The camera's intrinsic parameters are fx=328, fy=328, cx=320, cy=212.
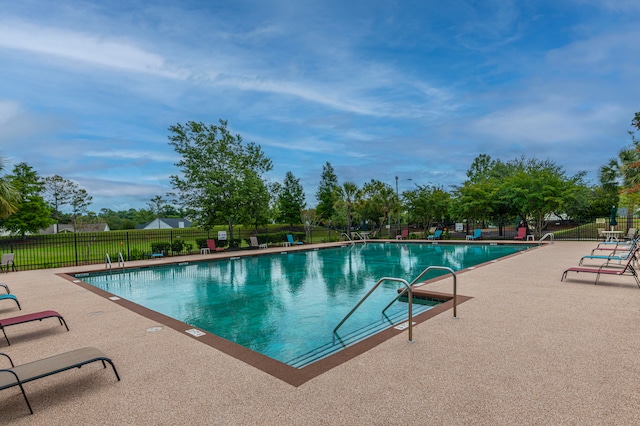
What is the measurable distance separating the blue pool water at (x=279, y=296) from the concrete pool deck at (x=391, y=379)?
1317 mm

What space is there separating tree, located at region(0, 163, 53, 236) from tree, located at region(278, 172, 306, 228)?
25555 millimetres

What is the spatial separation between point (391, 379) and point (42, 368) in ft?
11.4

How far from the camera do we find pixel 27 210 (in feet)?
103

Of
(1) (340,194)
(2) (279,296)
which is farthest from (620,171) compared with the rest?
(2) (279,296)

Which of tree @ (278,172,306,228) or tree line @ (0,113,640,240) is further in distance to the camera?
tree @ (278,172,306,228)

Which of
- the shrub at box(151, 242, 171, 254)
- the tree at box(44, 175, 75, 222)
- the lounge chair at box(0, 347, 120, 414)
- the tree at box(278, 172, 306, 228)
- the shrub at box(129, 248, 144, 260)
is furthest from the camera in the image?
the tree at box(278, 172, 306, 228)

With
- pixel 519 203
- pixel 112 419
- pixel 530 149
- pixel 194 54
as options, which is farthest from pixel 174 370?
pixel 530 149

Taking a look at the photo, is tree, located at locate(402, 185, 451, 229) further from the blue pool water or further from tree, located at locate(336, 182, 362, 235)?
the blue pool water

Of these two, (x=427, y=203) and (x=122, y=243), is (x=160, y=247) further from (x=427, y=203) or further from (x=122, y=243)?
(x=427, y=203)

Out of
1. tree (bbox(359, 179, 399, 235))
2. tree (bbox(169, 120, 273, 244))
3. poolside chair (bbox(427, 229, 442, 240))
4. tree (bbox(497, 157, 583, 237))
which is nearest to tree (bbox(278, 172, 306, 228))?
tree (bbox(359, 179, 399, 235))

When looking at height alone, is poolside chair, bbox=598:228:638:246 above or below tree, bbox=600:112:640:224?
below

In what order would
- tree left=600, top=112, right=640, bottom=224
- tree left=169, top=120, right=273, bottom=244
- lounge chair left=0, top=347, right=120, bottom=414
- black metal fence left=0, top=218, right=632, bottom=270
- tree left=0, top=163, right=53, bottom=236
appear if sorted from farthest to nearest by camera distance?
tree left=0, top=163, right=53, bottom=236 < tree left=600, top=112, right=640, bottom=224 < tree left=169, top=120, right=273, bottom=244 < black metal fence left=0, top=218, right=632, bottom=270 < lounge chair left=0, top=347, right=120, bottom=414

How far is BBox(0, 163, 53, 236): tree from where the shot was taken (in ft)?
101

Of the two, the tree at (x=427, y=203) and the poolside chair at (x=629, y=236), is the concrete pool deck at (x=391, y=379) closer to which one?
the poolside chair at (x=629, y=236)
